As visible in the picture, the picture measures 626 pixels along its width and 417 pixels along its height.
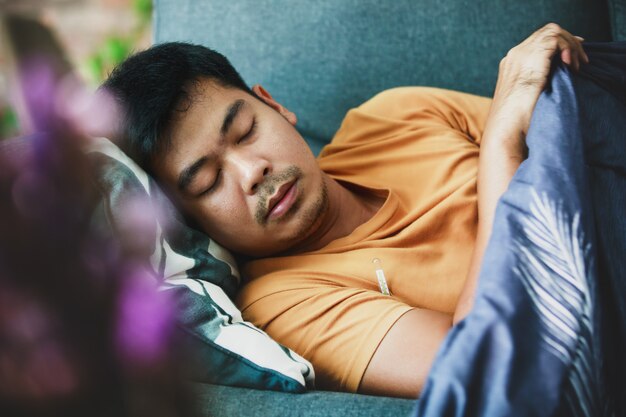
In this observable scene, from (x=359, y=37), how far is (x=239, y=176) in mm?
567

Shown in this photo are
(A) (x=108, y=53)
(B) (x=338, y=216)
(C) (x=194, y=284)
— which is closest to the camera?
(C) (x=194, y=284)

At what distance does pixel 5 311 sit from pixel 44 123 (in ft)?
0.92

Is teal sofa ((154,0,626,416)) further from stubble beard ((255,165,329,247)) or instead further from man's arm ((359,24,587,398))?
stubble beard ((255,165,329,247))

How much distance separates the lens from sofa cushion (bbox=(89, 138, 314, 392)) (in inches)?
27.3

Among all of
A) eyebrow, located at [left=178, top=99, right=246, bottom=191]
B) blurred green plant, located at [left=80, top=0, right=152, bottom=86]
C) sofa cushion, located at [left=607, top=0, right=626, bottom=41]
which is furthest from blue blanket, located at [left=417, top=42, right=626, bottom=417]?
blurred green plant, located at [left=80, top=0, right=152, bottom=86]

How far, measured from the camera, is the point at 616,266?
650mm

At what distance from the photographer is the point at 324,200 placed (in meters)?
1.00

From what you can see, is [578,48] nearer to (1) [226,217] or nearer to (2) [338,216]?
(2) [338,216]

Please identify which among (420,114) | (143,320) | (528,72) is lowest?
(143,320)

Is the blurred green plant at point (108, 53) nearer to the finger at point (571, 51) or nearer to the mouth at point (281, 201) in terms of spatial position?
the mouth at point (281, 201)

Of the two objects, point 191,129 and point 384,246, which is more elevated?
point 191,129

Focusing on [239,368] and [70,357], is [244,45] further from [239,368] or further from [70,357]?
[70,357]

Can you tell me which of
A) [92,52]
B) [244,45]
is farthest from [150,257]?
[92,52]

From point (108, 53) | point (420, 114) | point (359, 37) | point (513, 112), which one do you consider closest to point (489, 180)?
point (513, 112)
